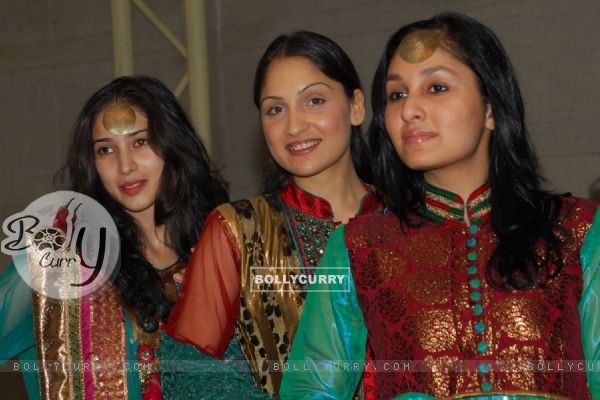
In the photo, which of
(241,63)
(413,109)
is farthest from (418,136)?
(241,63)

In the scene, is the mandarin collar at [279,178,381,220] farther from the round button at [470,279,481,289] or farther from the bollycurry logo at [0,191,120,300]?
the round button at [470,279,481,289]

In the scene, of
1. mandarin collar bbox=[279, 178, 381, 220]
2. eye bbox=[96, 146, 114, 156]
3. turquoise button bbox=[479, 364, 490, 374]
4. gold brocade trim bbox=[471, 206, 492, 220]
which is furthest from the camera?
eye bbox=[96, 146, 114, 156]

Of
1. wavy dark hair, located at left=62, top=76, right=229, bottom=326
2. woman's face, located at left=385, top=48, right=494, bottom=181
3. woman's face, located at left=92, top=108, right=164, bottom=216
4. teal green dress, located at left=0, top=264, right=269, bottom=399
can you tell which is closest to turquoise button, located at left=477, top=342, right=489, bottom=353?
woman's face, located at left=385, top=48, right=494, bottom=181

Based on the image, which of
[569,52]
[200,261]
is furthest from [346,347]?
[569,52]

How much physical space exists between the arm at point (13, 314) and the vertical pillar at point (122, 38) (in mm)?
1660

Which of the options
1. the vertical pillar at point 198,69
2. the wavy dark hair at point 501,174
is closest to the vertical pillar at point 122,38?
the vertical pillar at point 198,69

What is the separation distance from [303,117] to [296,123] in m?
0.04

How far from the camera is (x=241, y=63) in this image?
5.46 m

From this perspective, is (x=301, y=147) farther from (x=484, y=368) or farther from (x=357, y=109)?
(x=484, y=368)

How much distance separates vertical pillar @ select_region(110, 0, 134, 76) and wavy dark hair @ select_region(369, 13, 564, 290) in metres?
2.38

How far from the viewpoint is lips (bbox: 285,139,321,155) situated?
278 cm

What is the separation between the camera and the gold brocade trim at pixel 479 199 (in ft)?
7.29

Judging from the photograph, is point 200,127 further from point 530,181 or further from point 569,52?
point 530,181

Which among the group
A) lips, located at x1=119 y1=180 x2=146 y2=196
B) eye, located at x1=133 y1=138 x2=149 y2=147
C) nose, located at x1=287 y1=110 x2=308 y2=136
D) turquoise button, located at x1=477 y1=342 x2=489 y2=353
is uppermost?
eye, located at x1=133 y1=138 x2=149 y2=147
